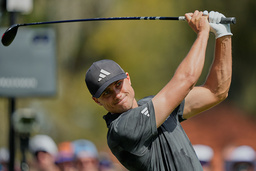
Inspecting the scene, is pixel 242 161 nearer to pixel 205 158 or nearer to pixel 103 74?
pixel 205 158

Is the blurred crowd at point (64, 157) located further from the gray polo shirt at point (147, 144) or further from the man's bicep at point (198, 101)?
the gray polo shirt at point (147, 144)

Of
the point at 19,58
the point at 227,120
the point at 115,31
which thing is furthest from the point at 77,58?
the point at 19,58

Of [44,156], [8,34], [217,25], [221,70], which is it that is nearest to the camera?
[217,25]

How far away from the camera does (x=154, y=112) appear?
4.05 meters

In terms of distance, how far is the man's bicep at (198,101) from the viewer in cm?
457

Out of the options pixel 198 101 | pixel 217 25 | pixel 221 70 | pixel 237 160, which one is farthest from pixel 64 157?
pixel 217 25

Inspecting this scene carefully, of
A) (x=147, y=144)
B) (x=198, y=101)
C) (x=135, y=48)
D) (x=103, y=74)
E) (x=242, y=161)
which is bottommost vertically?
(x=242, y=161)

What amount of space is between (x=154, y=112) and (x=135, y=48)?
555 inches

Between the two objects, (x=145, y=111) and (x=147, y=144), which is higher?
(x=145, y=111)

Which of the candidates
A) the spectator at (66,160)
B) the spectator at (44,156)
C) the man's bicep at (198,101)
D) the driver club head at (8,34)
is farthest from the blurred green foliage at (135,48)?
the man's bicep at (198,101)

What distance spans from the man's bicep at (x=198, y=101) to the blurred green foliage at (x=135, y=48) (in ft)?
41.9

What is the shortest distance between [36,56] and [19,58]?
0.22 meters

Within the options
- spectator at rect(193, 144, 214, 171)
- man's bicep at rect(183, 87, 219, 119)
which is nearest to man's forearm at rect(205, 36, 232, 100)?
man's bicep at rect(183, 87, 219, 119)

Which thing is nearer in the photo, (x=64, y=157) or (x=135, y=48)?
(x=64, y=157)
